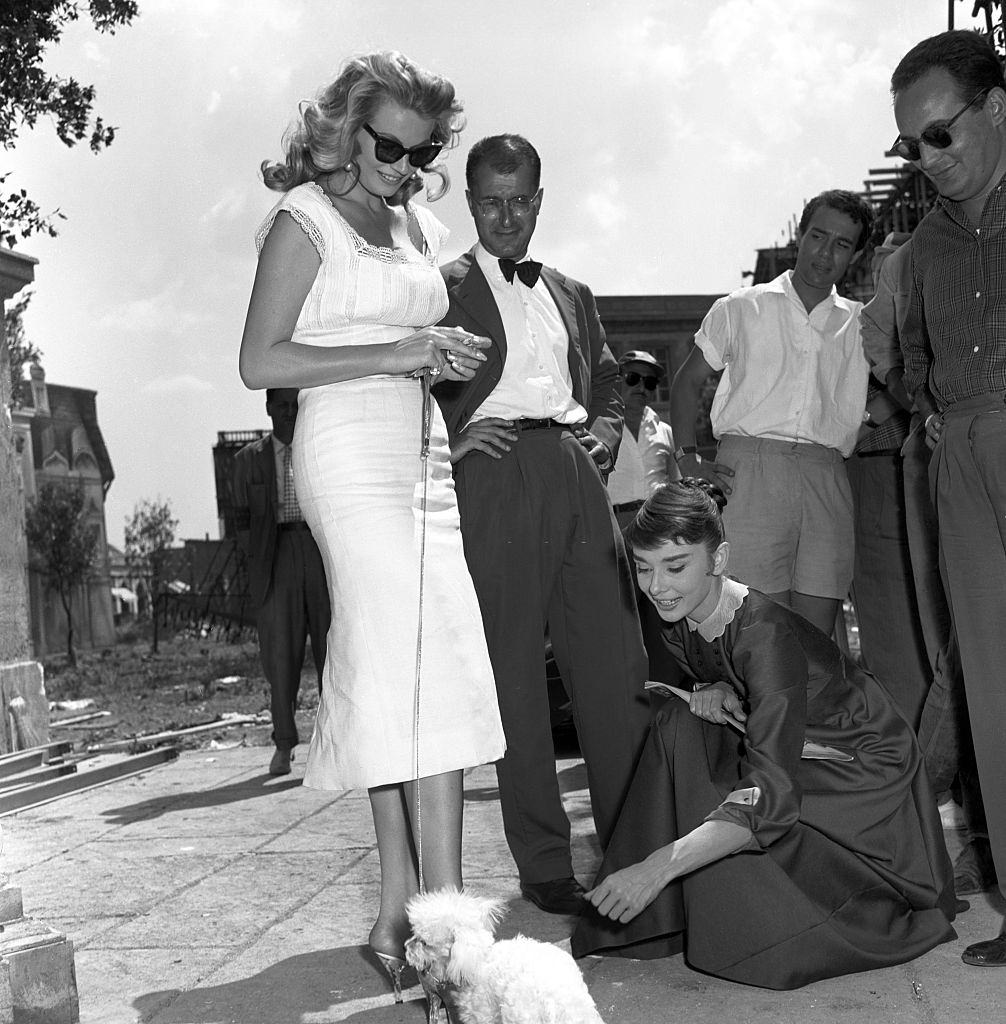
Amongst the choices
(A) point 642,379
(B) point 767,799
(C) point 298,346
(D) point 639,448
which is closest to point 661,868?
(B) point 767,799

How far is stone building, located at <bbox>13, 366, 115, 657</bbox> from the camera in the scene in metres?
37.4

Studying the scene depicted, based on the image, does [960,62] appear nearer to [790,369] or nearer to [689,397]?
[790,369]

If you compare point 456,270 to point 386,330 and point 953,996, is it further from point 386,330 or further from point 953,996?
point 953,996

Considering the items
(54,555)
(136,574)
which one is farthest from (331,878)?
(136,574)

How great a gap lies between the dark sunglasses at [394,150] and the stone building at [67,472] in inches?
1262

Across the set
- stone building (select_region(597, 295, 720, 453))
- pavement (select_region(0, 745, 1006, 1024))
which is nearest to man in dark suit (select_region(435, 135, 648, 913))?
pavement (select_region(0, 745, 1006, 1024))

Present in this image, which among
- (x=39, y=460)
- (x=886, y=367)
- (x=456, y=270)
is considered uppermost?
(x=39, y=460)

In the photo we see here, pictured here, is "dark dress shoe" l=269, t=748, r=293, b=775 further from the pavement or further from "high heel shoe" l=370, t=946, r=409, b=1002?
"high heel shoe" l=370, t=946, r=409, b=1002

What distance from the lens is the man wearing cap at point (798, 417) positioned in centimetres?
502

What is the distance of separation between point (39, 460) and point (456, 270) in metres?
43.5

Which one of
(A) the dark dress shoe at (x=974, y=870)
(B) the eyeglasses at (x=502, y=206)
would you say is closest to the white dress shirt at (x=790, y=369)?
(B) the eyeglasses at (x=502, y=206)

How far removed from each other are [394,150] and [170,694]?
11984 mm

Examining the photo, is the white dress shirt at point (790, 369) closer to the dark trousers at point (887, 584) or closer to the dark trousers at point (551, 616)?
the dark trousers at point (887, 584)

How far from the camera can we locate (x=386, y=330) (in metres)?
3.26
